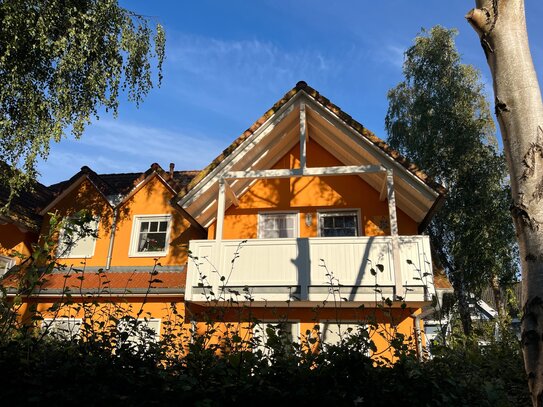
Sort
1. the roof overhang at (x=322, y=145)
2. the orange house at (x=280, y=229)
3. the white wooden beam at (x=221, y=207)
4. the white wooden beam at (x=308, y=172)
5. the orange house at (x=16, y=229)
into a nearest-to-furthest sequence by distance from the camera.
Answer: the orange house at (x=280, y=229), the white wooden beam at (x=308, y=172), the roof overhang at (x=322, y=145), the white wooden beam at (x=221, y=207), the orange house at (x=16, y=229)

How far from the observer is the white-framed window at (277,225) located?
11812 mm

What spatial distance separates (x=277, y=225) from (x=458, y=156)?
12143 millimetres

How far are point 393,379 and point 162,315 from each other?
8.77 meters

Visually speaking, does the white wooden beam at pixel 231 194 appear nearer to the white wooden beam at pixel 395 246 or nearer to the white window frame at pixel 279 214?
the white window frame at pixel 279 214

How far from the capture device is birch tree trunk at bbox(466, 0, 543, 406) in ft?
7.29

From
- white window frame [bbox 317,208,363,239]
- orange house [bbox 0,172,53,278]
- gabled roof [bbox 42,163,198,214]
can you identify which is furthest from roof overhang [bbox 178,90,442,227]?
orange house [bbox 0,172,53,278]

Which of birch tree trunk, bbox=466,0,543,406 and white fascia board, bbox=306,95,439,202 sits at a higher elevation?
white fascia board, bbox=306,95,439,202

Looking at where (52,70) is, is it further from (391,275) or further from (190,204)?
(391,275)

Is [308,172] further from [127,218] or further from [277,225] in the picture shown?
[127,218]

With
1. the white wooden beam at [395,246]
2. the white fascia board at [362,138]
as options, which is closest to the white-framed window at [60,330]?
the white wooden beam at [395,246]

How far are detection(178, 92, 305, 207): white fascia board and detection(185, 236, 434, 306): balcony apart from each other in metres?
1.28

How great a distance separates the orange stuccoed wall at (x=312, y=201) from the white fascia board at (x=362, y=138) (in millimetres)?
1704

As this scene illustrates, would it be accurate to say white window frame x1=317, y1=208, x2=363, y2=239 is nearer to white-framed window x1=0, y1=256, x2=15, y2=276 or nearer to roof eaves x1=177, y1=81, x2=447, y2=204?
roof eaves x1=177, y1=81, x2=447, y2=204

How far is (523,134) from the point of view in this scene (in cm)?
258
